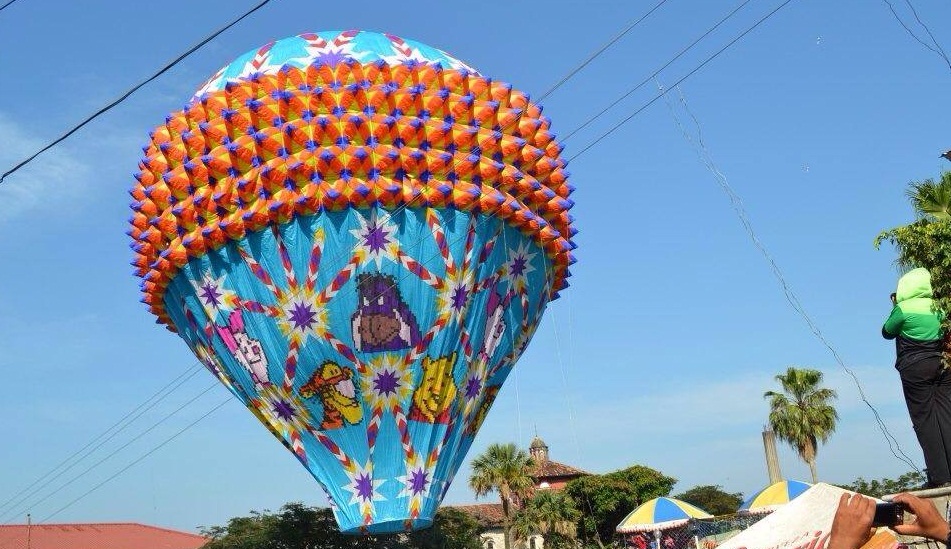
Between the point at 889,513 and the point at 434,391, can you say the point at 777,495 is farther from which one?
the point at 889,513

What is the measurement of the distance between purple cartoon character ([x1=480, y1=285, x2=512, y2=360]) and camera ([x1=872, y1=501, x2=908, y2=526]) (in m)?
18.1

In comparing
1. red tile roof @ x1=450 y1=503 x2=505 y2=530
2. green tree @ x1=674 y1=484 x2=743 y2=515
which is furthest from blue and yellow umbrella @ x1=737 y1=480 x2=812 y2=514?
green tree @ x1=674 y1=484 x2=743 y2=515

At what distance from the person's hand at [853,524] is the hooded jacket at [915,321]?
9.97 meters

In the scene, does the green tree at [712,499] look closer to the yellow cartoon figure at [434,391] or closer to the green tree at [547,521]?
the green tree at [547,521]

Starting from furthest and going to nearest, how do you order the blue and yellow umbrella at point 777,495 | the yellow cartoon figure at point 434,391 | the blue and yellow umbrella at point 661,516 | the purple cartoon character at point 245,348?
the blue and yellow umbrella at point 661,516, the blue and yellow umbrella at point 777,495, the yellow cartoon figure at point 434,391, the purple cartoon character at point 245,348

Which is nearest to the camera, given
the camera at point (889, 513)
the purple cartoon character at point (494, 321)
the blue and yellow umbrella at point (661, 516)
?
the camera at point (889, 513)

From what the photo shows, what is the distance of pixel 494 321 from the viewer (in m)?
23.3

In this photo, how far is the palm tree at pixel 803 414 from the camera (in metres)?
49.8

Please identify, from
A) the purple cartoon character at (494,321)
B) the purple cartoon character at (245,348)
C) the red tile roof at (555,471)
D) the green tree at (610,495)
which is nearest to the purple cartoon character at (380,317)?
the purple cartoon character at (494,321)

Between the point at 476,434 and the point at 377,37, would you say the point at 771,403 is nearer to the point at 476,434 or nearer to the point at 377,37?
the point at 476,434

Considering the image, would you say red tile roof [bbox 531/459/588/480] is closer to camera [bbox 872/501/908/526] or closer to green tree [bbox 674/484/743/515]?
green tree [bbox 674/484/743/515]

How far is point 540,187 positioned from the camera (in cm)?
2352

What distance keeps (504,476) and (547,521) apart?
9.50 feet

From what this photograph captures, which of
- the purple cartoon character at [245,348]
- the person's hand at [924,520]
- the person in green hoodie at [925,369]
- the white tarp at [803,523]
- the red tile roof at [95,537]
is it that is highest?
the red tile roof at [95,537]
